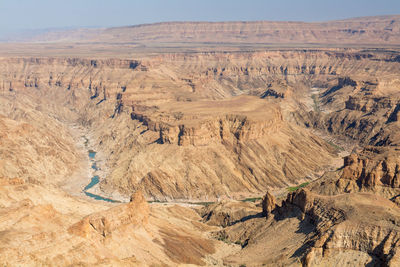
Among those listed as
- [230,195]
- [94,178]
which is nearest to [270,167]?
[230,195]

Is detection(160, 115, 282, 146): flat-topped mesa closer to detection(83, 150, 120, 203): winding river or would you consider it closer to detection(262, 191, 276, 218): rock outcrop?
detection(83, 150, 120, 203): winding river

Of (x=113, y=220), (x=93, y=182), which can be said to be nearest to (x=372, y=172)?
(x=113, y=220)

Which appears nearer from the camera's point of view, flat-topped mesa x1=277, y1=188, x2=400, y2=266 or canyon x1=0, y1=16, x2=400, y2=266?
flat-topped mesa x1=277, y1=188, x2=400, y2=266

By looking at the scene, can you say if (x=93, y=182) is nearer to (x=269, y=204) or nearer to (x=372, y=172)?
(x=269, y=204)

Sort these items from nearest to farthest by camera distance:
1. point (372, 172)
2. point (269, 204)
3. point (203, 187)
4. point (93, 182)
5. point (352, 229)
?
point (352, 229) → point (269, 204) → point (372, 172) → point (203, 187) → point (93, 182)

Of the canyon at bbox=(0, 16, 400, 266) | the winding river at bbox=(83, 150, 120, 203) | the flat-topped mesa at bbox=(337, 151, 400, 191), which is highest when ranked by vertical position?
the flat-topped mesa at bbox=(337, 151, 400, 191)

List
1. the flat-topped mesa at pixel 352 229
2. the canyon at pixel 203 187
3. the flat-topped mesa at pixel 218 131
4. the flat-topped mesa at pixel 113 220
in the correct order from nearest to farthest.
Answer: the flat-topped mesa at pixel 352 229 → the canyon at pixel 203 187 → the flat-topped mesa at pixel 113 220 → the flat-topped mesa at pixel 218 131

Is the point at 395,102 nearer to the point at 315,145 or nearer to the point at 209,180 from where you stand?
the point at 315,145

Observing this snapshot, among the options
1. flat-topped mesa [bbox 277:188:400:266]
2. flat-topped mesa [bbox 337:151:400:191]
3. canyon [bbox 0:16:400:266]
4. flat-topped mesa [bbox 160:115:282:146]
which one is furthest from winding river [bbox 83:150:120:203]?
flat-topped mesa [bbox 277:188:400:266]

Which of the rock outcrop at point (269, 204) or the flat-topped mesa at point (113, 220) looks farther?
the rock outcrop at point (269, 204)

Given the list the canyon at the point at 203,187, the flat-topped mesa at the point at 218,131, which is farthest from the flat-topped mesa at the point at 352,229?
the flat-topped mesa at the point at 218,131

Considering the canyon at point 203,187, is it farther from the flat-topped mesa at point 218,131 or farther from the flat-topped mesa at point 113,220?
the flat-topped mesa at point 218,131

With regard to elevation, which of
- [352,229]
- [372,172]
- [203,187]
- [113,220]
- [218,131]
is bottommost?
[203,187]
